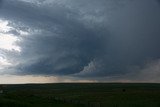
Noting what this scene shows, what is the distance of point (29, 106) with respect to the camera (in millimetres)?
54469

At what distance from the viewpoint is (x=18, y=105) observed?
176 ft

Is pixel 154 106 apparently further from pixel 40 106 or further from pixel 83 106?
pixel 40 106

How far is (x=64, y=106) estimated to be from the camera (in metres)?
57.5

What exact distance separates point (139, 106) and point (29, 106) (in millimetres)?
19442

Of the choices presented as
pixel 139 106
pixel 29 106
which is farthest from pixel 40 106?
pixel 139 106

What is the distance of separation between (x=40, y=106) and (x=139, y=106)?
1755cm

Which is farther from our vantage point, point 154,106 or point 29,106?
point 154,106

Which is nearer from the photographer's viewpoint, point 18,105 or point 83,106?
point 18,105

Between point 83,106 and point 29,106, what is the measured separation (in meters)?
9.34

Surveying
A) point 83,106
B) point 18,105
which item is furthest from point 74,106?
point 18,105

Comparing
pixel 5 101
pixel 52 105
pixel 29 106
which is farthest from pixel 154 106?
pixel 5 101

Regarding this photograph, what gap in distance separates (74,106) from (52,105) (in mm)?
4099

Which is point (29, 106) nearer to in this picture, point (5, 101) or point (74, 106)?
point (5, 101)

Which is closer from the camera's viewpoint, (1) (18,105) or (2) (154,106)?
(1) (18,105)
